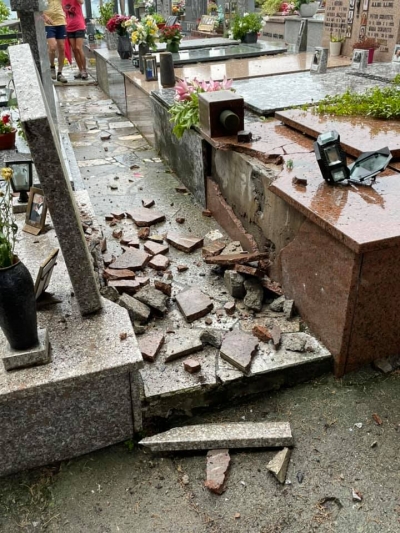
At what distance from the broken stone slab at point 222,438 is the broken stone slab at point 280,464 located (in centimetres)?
5

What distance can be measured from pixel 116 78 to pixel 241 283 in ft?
22.8

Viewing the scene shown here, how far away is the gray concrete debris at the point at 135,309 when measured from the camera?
9.67 feet

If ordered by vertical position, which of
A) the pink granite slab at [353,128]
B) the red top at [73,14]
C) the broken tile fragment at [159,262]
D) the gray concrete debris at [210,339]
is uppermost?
the red top at [73,14]

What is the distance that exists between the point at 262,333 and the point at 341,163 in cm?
109

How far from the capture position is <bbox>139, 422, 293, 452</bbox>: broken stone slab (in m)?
2.31

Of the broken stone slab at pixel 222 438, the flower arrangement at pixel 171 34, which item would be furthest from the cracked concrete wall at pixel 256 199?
the flower arrangement at pixel 171 34

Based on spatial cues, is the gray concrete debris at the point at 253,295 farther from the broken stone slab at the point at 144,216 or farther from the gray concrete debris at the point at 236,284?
the broken stone slab at the point at 144,216

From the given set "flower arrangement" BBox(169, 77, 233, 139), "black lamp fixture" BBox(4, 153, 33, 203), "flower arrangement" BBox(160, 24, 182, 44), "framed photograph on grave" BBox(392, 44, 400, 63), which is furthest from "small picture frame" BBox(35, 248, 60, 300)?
"flower arrangement" BBox(160, 24, 182, 44)

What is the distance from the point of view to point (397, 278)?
98.8 inches

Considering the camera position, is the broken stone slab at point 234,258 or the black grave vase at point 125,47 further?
the black grave vase at point 125,47

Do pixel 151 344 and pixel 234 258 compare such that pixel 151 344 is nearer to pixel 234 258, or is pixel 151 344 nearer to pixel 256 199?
pixel 234 258

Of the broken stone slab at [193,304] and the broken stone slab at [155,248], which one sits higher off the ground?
the broken stone slab at [193,304]

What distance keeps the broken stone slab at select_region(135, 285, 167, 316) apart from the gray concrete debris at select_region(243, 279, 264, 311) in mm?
527

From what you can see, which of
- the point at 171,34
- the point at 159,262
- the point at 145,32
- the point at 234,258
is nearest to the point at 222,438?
the point at 234,258
